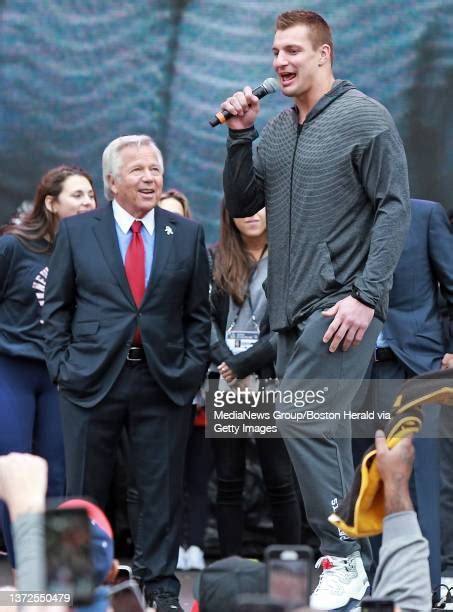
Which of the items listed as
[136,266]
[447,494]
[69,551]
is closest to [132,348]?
[136,266]

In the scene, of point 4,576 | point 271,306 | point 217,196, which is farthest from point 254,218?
point 4,576

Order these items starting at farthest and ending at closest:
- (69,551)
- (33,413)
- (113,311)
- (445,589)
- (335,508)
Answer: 1. (33,413)
2. (113,311)
3. (445,589)
4. (335,508)
5. (69,551)

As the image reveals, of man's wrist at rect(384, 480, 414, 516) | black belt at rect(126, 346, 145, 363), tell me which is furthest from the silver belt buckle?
man's wrist at rect(384, 480, 414, 516)

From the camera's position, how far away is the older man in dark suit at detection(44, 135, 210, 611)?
5.96 m

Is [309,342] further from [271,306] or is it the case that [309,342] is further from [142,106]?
[142,106]

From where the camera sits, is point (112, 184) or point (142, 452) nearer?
point (142, 452)

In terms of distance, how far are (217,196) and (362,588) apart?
3.30 metres

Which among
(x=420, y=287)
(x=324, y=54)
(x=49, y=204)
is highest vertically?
(x=324, y=54)

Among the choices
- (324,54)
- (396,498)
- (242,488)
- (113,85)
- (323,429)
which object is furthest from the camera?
(113,85)

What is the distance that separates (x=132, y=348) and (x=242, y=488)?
4.12ft

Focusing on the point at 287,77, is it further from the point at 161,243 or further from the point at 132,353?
the point at 132,353

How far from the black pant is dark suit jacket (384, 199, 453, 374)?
3.39 feet

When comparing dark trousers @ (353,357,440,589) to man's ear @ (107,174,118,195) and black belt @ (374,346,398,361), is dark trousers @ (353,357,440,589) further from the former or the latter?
man's ear @ (107,174,118,195)

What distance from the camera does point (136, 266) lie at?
6.08m
